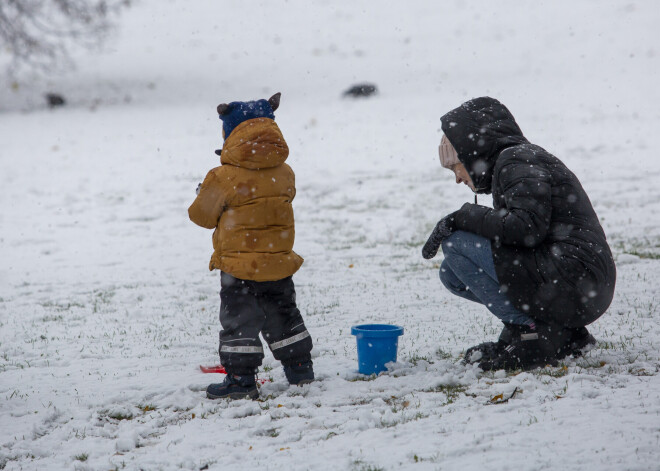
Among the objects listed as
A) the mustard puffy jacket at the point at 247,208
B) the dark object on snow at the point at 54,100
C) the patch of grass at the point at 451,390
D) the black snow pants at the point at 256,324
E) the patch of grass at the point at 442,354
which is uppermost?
the dark object on snow at the point at 54,100

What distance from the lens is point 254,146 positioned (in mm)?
4121

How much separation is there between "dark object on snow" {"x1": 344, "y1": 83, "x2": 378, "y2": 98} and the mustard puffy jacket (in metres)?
21.1

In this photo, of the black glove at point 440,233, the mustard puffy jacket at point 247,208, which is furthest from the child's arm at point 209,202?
the black glove at point 440,233

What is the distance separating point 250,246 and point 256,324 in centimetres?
45

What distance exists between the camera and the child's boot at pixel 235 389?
13.3 feet

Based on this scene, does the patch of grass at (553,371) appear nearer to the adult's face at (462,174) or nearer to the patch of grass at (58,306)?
the adult's face at (462,174)

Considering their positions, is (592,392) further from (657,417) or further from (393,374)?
(393,374)

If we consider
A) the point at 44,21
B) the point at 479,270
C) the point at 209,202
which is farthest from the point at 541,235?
the point at 44,21

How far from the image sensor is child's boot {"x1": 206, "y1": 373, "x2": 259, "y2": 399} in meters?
4.04

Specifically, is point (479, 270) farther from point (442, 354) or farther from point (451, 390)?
point (442, 354)

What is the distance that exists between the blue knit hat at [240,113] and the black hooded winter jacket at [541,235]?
4.11ft

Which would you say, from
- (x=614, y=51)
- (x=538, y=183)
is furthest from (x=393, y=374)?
(x=614, y=51)

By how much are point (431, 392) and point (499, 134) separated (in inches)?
59.9

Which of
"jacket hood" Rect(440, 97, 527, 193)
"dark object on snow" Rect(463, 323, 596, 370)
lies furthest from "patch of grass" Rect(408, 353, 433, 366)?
"jacket hood" Rect(440, 97, 527, 193)
